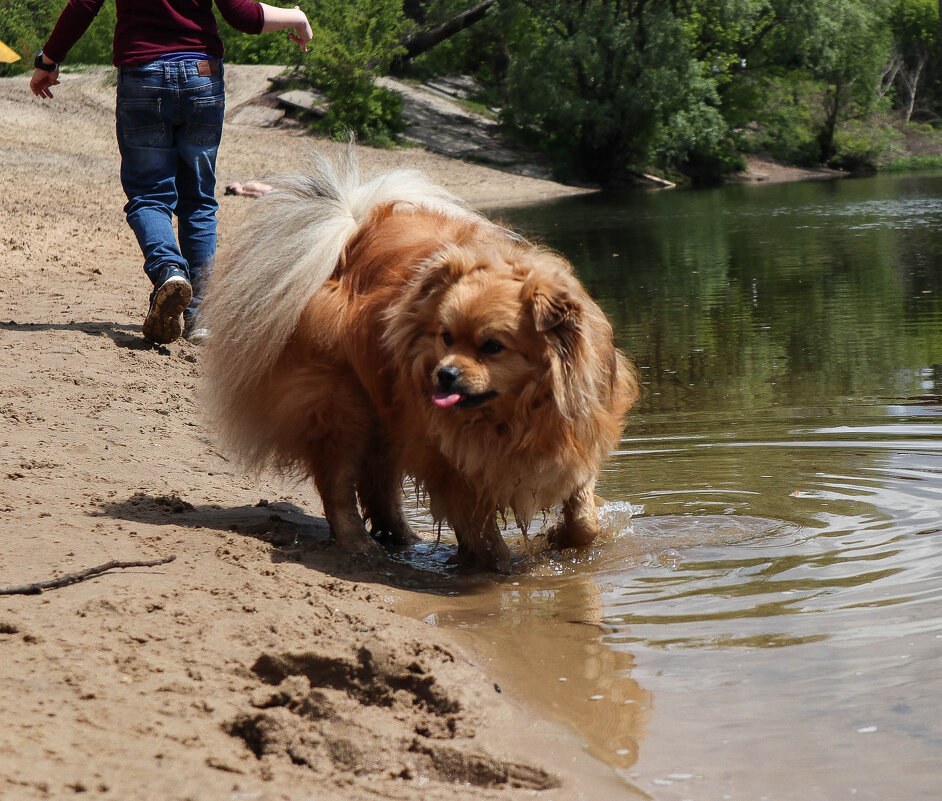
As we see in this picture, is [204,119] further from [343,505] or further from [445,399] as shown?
[445,399]

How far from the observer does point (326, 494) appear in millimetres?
4816

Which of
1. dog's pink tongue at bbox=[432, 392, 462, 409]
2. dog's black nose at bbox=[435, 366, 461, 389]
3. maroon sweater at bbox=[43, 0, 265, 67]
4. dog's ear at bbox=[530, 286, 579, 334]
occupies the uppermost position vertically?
maroon sweater at bbox=[43, 0, 265, 67]

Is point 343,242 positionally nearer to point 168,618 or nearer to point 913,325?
point 168,618

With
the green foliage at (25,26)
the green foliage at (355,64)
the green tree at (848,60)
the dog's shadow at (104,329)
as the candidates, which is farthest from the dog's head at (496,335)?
the green tree at (848,60)

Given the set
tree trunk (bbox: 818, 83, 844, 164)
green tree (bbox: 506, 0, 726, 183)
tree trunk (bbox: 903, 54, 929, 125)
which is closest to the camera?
green tree (bbox: 506, 0, 726, 183)

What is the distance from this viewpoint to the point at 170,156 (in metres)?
7.10

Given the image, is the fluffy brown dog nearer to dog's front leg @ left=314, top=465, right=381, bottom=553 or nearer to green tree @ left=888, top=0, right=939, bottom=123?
dog's front leg @ left=314, top=465, right=381, bottom=553

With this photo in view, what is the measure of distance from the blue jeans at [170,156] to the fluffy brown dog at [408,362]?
1.99 m

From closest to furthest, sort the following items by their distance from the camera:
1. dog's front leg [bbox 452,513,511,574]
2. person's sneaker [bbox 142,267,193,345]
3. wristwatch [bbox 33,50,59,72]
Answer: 1. dog's front leg [bbox 452,513,511,574]
2. person's sneaker [bbox 142,267,193,345]
3. wristwatch [bbox 33,50,59,72]

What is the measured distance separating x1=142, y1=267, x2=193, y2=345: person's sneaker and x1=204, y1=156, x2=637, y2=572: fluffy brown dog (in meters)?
1.37

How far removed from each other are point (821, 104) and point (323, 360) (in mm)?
39804

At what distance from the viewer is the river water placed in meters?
2.86

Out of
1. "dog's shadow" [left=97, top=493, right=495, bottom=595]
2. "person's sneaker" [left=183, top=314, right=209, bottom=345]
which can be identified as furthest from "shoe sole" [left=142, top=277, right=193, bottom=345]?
"dog's shadow" [left=97, top=493, right=495, bottom=595]

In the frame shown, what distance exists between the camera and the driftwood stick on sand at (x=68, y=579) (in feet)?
11.1
